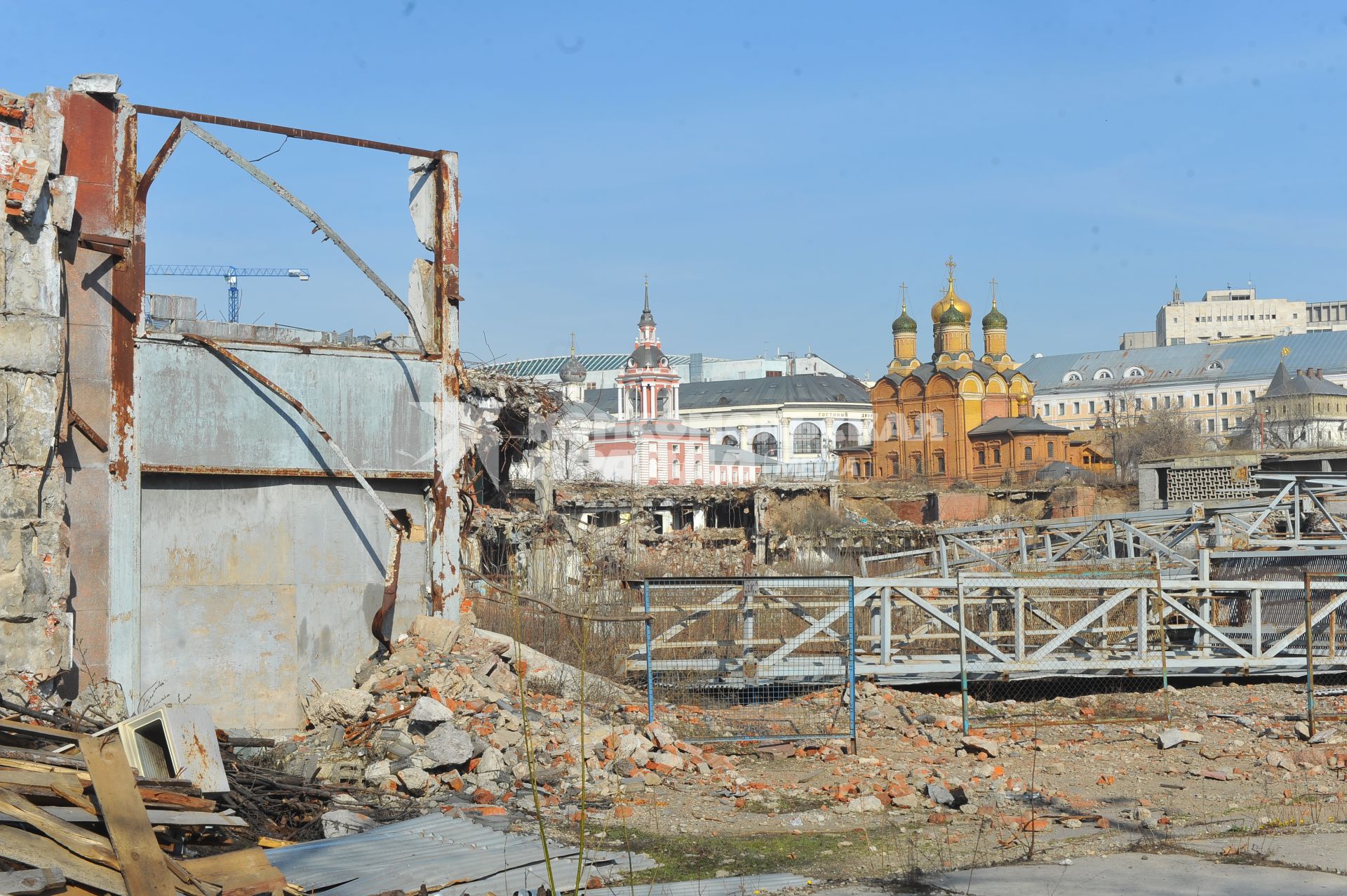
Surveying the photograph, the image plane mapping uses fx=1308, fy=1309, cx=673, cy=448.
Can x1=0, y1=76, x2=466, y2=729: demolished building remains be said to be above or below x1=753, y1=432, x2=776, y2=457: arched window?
below

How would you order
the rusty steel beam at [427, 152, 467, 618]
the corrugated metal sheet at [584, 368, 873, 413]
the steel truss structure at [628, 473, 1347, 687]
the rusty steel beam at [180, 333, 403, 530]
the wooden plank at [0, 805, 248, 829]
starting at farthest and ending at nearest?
the corrugated metal sheet at [584, 368, 873, 413]
the steel truss structure at [628, 473, 1347, 687]
the rusty steel beam at [427, 152, 467, 618]
the rusty steel beam at [180, 333, 403, 530]
the wooden plank at [0, 805, 248, 829]

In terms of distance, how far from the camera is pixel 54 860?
621cm

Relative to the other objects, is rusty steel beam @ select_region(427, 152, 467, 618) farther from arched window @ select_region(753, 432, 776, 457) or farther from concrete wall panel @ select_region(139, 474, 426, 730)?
arched window @ select_region(753, 432, 776, 457)

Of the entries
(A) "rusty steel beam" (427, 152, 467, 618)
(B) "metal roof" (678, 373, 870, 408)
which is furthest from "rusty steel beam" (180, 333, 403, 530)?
(B) "metal roof" (678, 373, 870, 408)

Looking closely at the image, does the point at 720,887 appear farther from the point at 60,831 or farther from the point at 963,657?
the point at 963,657

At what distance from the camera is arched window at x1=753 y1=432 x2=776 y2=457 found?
105562 mm

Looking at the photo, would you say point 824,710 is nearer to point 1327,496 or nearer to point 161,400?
point 161,400

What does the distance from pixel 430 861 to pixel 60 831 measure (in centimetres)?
198

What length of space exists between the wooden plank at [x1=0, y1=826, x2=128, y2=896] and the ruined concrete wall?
13.0 ft

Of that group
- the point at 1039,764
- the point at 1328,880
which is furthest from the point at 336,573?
the point at 1328,880

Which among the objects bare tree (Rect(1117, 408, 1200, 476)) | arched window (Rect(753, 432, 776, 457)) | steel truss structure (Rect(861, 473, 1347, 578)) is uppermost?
arched window (Rect(753, 432, 776, 457))

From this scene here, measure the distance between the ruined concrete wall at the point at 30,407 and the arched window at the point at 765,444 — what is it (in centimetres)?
9536

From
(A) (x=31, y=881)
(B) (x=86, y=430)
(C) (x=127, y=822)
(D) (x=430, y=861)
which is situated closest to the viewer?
(A) (x=31, y=881)

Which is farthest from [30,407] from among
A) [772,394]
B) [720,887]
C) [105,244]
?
[772,394]
